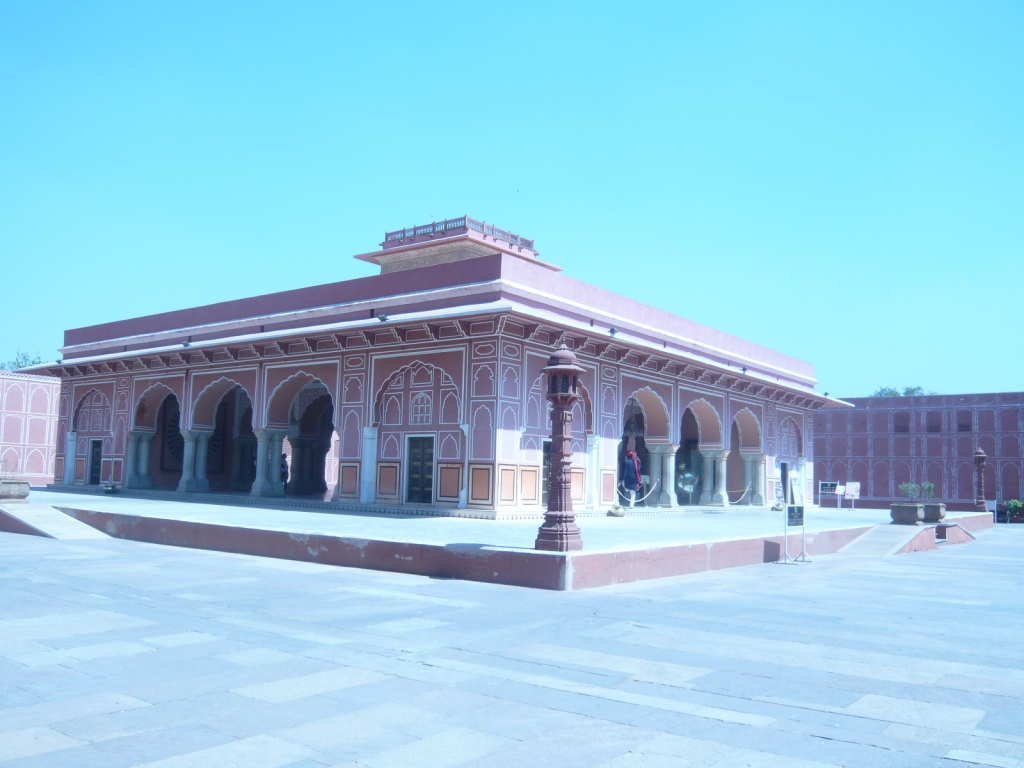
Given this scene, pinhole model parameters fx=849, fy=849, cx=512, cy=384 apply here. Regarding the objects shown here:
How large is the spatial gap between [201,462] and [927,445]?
115 feet

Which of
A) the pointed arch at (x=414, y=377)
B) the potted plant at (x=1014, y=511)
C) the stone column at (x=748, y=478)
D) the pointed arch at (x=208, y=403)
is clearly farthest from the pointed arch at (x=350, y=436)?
the potted plant at (x=1014, y=511)

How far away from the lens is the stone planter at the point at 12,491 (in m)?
14.6

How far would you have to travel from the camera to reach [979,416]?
135 feet

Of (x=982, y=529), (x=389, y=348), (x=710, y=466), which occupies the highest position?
(x=389, y=348)

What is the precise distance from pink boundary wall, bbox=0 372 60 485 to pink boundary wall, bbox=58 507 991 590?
73.0ft

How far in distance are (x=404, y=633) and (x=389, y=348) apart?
12122mm

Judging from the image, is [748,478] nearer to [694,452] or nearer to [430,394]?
[694,452]

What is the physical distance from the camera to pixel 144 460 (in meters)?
23.9

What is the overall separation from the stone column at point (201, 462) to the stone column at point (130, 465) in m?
2.68

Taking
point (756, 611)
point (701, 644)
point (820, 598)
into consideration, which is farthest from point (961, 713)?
point (820, 598)

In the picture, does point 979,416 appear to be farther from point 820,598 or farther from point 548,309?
point 820,598

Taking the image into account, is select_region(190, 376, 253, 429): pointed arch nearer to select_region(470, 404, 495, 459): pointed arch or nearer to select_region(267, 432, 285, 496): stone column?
select_region(267, 432, 285, 496): stone column

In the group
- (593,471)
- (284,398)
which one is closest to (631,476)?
(593,471)

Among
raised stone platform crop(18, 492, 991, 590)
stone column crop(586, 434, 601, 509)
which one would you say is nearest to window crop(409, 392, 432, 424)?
raised stone platform crop(18, 492, 991, 590)
